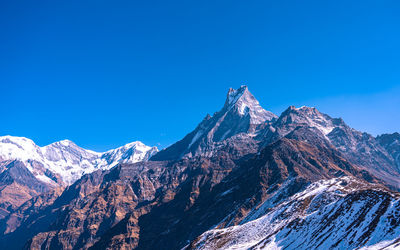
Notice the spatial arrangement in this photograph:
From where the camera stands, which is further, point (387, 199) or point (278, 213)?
point (278, 213)

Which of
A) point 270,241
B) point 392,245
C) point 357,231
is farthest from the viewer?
point 270,241

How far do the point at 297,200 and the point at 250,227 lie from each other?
110 ft

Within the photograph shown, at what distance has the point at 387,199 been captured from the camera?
4961 inches

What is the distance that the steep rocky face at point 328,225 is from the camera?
10939 centimetres

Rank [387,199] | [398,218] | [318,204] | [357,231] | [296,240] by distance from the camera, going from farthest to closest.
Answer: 1. [318,204]
2. [296,240]
3. [387,199]
4. [357,231]
5. [398,218]

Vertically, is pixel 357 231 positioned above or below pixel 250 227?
below

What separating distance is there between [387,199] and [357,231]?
2136 centimetres

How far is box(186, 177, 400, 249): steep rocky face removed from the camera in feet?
359

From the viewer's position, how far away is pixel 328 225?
135625mm

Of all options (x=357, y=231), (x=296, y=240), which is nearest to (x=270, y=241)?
(x=296, y=240)

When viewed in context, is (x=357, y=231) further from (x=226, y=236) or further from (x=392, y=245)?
(x=226, y=236)

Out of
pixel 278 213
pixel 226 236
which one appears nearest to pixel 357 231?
pixel 278 213

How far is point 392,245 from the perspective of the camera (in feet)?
304

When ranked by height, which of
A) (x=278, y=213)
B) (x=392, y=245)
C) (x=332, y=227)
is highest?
(x=278, y=213)
